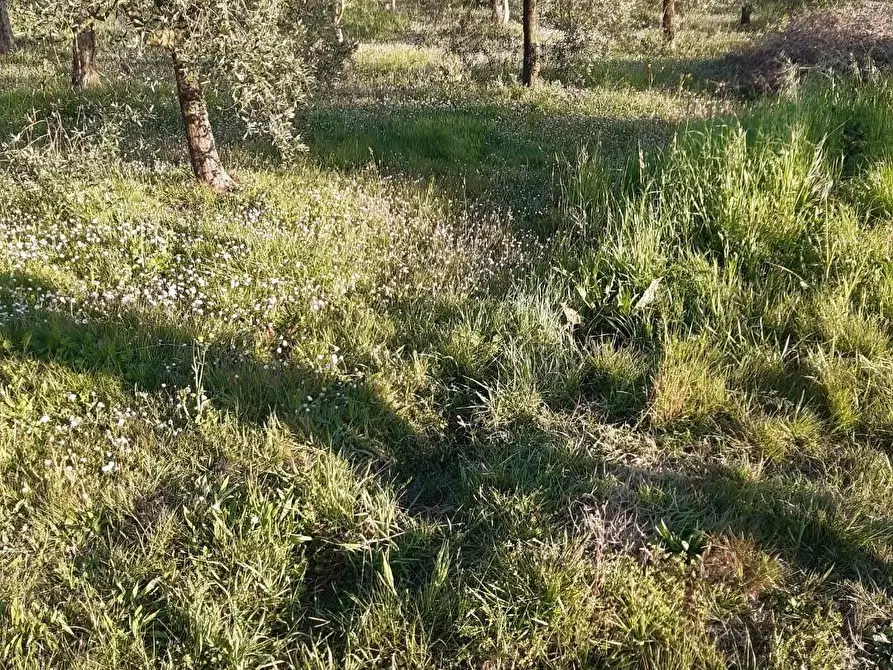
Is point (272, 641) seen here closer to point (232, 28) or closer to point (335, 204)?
point (335, 204)

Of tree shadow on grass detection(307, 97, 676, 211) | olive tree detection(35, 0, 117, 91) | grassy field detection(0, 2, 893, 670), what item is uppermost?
olive tree detection(35, 0, 117, 91)

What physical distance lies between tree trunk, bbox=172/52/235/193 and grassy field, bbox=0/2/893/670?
0.98ft

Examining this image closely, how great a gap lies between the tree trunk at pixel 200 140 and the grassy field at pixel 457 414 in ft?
0.98

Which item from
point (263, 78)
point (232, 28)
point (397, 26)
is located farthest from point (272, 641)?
point (397, 26)

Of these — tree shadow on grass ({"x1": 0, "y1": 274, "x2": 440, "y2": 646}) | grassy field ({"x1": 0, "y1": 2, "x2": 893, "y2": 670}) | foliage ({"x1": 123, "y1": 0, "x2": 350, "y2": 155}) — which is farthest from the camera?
foliage ({"x1": 123, "y1": 0, "x2": 350, "y2": 155})

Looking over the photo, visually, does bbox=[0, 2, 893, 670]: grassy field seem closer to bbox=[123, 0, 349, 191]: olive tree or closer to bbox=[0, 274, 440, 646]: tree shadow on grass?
bbox=[0, 274, 440, 646]: tree shadow on grass

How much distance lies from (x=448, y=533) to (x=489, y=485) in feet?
1.18

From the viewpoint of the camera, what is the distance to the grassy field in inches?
104

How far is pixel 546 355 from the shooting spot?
13.9 ft

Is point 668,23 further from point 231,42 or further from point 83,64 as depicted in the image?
point 231,42

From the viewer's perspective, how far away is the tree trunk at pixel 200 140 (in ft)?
21.2

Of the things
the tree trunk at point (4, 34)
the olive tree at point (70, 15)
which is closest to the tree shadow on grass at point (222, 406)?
the olive tree at point (70, 15)

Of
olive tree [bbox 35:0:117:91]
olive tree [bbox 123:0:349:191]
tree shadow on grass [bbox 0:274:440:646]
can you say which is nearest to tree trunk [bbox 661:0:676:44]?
olive tree [bbox 123:0:349:191]

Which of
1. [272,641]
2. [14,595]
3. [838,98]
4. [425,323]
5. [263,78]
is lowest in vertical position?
[272,641]
